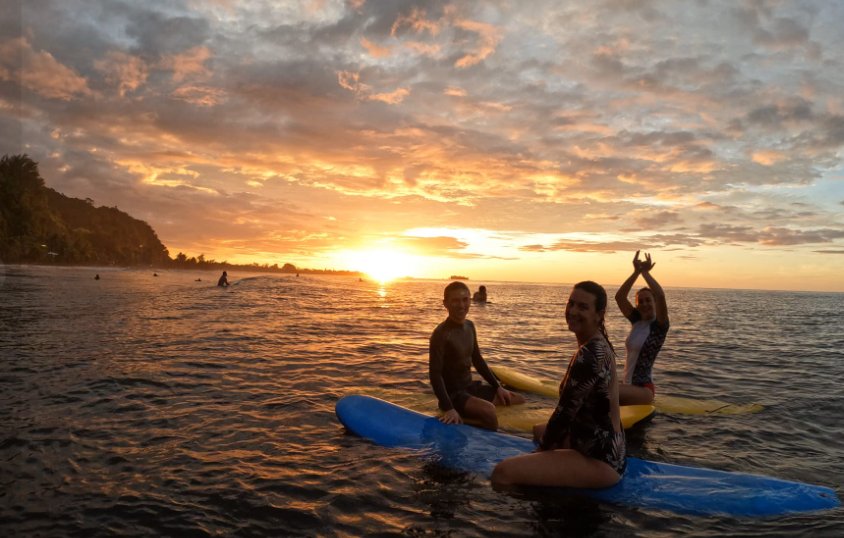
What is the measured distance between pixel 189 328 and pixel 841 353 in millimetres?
26564

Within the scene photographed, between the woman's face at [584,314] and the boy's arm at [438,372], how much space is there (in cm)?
275

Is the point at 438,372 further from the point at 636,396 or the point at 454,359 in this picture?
the point at 636,396

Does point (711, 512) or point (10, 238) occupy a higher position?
point (10, 238)

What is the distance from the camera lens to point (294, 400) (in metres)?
8.69

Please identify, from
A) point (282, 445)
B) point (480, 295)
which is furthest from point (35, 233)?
point (282, 445)

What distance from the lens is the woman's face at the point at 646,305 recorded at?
8.05 metres

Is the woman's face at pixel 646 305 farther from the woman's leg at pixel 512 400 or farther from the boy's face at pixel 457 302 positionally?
the boy's face at pixel 457 302

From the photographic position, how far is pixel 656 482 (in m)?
5.02

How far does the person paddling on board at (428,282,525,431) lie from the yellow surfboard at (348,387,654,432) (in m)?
0.29

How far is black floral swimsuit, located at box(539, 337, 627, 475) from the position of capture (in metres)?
4.39

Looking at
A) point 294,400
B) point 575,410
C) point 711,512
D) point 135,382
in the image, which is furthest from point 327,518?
point 135,382

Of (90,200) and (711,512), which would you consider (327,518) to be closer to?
(711,512)

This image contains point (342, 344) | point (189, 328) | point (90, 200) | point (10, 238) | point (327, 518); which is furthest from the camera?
point (90, 200)

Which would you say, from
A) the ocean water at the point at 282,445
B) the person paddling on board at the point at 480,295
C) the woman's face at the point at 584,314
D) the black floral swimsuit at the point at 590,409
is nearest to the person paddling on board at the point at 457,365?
the ocean water at the point at 282,445
